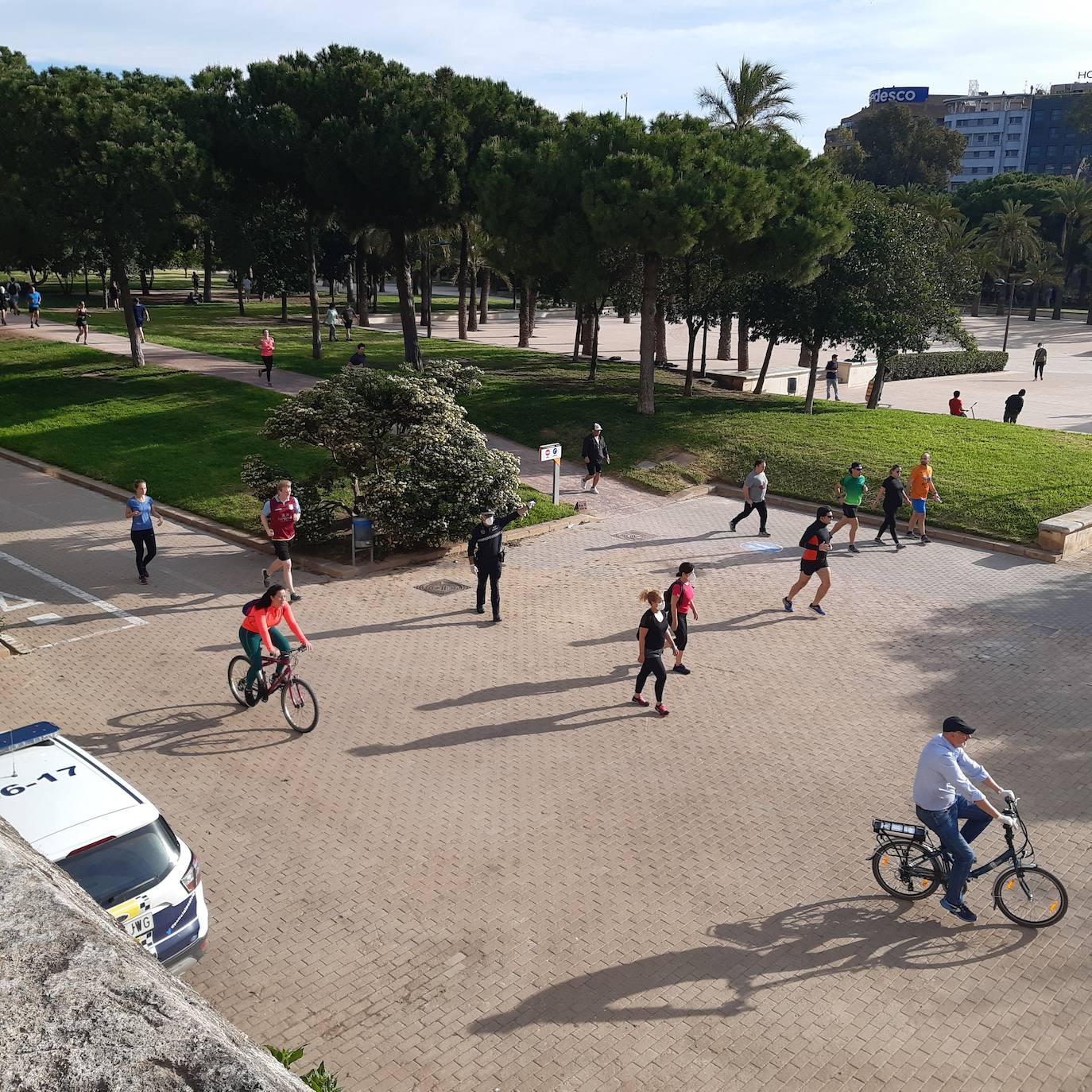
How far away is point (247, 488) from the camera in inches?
779

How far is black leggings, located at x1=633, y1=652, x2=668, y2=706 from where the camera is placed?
36.9ft

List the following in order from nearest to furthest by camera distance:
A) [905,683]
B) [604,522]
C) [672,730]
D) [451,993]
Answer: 1. [451,993]
2. [672,730]
3. [905,683]
4. [604,522]

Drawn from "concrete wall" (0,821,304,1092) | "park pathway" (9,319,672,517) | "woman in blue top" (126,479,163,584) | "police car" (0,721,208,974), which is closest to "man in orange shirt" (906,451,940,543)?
"park pathway" (9,319,672,517)

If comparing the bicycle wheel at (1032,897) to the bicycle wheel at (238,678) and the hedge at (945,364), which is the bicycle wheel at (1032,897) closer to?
the bicycle wheel at (238,678)

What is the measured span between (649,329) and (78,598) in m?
16.3

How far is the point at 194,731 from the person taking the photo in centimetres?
1075

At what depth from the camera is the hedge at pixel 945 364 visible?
147ft

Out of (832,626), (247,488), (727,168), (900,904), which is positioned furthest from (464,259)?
(900,904)

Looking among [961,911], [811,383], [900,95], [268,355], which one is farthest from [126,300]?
[900,95]

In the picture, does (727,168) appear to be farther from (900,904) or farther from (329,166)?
(900,904)

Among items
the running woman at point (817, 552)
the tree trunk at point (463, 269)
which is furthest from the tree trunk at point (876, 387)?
the running woman at point (817, 552)

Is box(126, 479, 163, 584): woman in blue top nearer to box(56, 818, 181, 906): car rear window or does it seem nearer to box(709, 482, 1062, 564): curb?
box(56, 818, 181, 906): car rear window

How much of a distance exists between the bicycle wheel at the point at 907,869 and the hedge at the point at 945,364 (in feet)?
126

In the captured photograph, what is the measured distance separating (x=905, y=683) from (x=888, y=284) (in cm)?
1873
